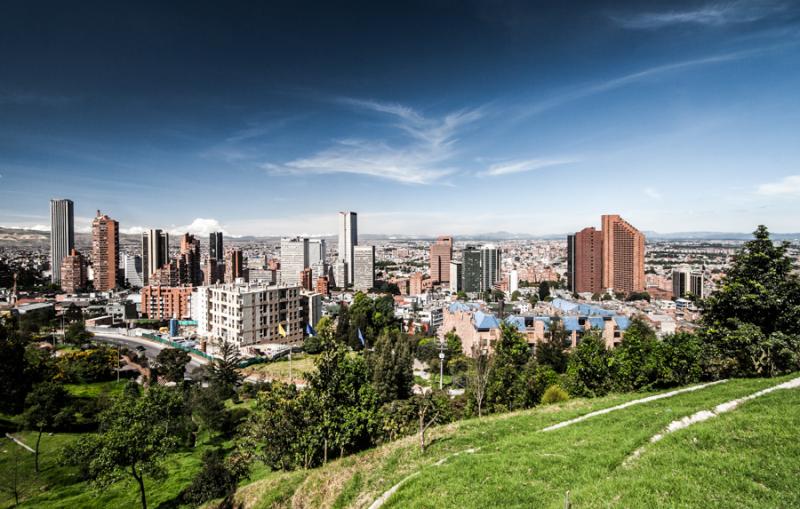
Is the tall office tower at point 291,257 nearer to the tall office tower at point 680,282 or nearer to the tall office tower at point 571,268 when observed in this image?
the tall office tower at point 571,268

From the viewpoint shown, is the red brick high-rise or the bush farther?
the red brick high-rise

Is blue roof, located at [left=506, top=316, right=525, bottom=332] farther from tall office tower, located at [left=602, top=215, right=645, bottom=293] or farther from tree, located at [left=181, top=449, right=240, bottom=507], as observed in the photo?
tall office tower, located at [left=602, top=215, right=645, bottom=293]

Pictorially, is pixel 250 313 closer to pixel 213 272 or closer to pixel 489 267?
pixel 213 272

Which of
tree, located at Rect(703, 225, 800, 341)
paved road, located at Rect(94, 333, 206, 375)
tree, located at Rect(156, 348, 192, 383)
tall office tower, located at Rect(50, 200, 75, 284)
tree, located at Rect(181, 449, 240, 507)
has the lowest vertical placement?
paved road, located at Rect(94, 333, 206, 375)

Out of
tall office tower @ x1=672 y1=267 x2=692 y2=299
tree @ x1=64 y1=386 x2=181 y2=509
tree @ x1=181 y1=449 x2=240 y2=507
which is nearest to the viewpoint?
tree @ x1=64 y1=386 x2=181 y2=509

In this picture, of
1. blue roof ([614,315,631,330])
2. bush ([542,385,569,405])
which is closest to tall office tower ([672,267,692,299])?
blue roof ([614,315,631,330])

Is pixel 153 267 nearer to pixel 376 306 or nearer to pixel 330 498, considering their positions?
pixel 376 306
